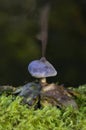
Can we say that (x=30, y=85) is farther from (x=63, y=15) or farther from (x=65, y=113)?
(x=63, y=15)

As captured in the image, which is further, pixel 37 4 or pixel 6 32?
A: pixel 6 32

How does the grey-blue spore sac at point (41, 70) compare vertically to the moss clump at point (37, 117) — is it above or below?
above

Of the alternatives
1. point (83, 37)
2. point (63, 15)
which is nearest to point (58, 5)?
point (63, 15)

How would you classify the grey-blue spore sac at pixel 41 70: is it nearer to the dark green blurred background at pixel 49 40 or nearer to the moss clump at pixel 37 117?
the moss clump at pixel 37 117

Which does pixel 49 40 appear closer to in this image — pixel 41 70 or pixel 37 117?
pixel 41 70

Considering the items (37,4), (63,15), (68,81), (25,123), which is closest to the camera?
(25,123)

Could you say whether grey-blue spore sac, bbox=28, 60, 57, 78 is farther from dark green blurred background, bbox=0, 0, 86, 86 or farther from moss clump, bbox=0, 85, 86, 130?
dark green blurred background, bbox=0, 0, 86, 86

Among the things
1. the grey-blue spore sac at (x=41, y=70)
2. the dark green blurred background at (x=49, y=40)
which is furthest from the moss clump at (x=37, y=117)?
the dark green blurred background at (x=49, y=40)
